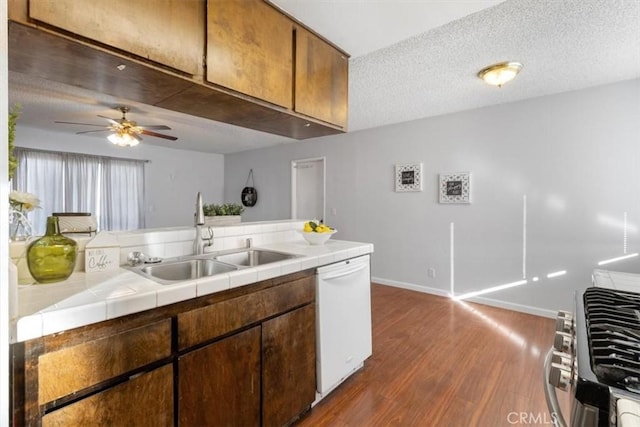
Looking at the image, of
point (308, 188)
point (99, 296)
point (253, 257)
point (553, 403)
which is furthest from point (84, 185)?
point (553, 403)

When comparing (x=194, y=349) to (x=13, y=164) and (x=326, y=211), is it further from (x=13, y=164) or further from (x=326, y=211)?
(x=326, y=211)

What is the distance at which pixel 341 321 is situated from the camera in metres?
1.84

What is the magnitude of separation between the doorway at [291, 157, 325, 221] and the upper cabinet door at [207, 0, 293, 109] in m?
3.42

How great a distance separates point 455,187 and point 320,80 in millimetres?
2558

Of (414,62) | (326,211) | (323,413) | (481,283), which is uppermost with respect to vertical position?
(414,62)

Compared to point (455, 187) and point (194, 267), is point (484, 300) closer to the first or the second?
point (455, 187)

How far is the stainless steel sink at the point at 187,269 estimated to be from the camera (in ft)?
4.98

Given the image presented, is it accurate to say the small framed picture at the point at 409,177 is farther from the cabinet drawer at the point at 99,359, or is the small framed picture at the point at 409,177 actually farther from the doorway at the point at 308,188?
the cabinet drawer at the point at 99,359

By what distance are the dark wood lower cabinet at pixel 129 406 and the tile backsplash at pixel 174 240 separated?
548 millimetres

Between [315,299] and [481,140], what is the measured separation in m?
3.05

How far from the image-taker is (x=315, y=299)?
168cm

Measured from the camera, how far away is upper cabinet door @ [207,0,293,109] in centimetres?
134

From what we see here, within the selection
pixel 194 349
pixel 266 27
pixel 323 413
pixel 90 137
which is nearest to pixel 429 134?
pixel 266 27

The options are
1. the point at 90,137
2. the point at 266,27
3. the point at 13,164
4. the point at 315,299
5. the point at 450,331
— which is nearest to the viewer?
the point at 13,164
